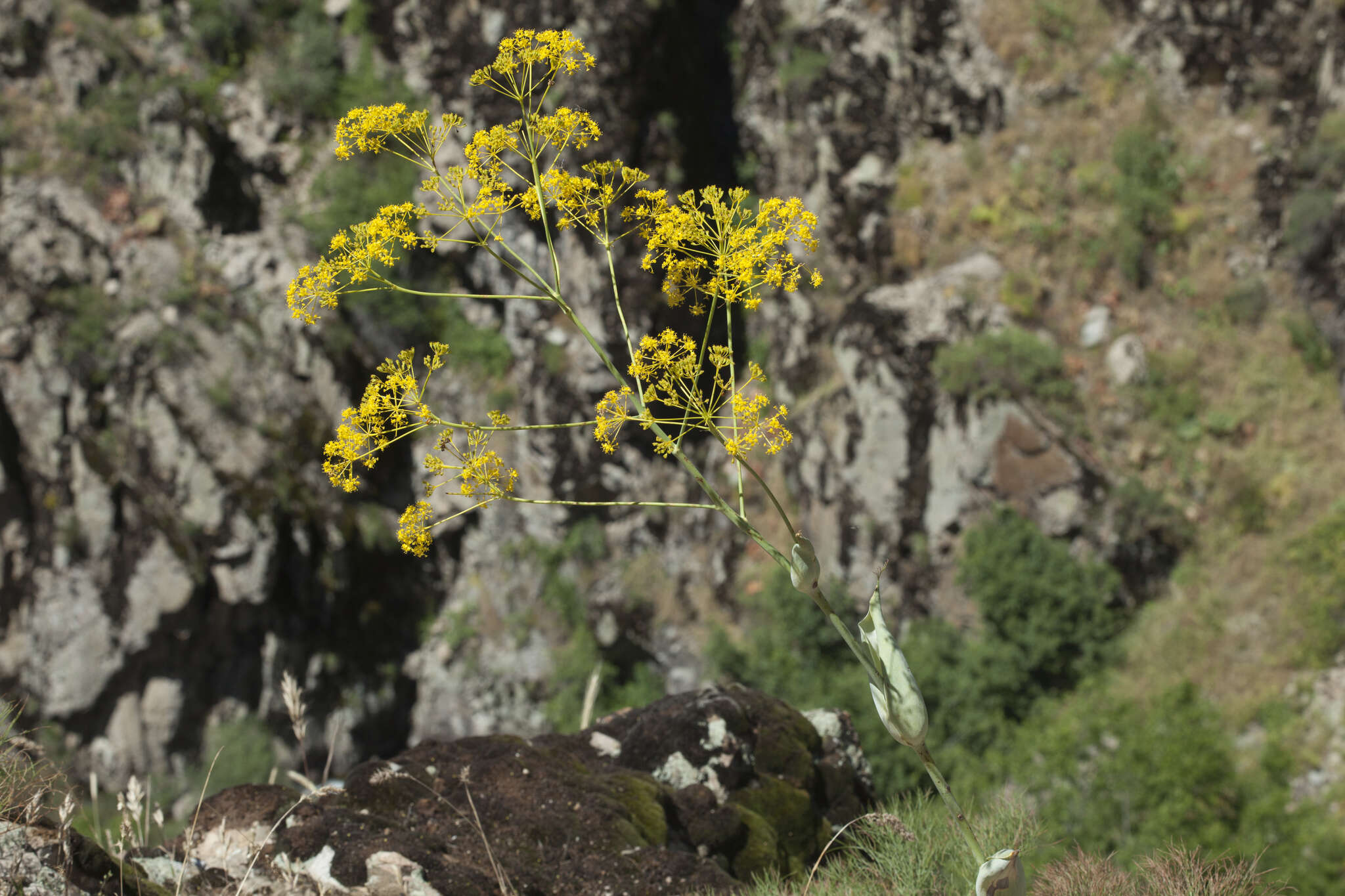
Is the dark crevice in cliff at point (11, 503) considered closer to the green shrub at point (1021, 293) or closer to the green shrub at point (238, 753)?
the green shrub at point (238, 753)

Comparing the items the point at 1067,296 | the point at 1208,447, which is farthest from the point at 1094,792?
the point at 1067,296

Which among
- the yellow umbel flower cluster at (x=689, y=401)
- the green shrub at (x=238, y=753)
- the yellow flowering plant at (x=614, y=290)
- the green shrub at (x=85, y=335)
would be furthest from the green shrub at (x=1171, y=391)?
the green shrub at (x=85, y=335)

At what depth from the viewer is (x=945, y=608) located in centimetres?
1373

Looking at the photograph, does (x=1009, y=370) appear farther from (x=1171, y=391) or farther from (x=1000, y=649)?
(x=1000, y=649)

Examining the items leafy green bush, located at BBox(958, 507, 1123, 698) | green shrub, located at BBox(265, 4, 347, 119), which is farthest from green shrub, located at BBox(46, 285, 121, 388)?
leafy green bush, located at BBox(958, 507, 1123, 698)

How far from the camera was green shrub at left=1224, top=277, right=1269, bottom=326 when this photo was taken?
43.2 feet

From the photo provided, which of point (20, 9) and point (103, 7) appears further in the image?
point (103, 7)

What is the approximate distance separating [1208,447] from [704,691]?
11.2 metres

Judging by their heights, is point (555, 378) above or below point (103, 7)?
below

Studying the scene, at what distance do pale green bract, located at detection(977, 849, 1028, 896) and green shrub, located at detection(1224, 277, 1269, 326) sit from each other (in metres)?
13.6

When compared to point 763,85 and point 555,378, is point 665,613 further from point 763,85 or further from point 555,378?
point 763,85

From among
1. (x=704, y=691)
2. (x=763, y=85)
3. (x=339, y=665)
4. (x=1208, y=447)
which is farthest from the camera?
(x=763, y=85)

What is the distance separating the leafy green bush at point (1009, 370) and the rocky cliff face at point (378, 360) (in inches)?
13.8

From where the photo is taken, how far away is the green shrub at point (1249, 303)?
1316 cm
